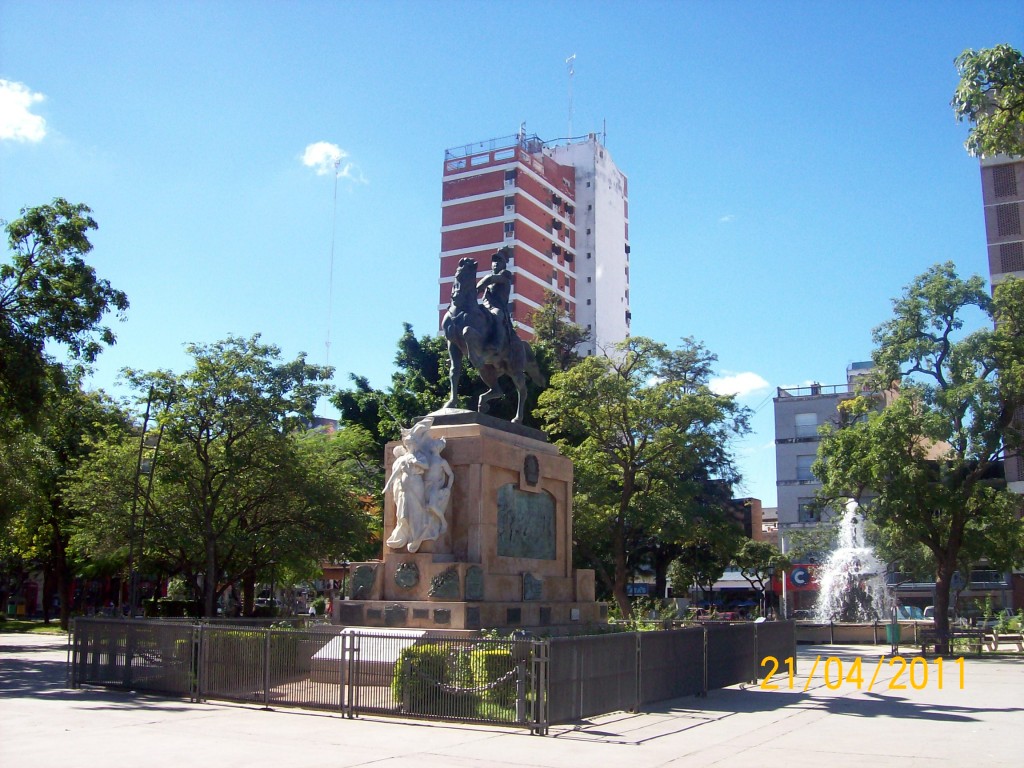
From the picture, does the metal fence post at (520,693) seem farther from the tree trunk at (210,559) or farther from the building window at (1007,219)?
the building window at (1007,219)

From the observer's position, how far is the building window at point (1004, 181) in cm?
5644

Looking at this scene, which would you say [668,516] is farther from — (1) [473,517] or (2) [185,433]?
(1) [473,517]

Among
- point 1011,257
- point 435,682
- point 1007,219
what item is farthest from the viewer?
point 1007,219

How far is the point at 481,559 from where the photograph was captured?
16344 millimetres

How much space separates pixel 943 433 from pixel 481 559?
18755mm

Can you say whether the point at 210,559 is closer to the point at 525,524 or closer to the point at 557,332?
the point at 525,524

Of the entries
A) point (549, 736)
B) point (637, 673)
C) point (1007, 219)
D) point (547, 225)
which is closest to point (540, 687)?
point (549, 736)

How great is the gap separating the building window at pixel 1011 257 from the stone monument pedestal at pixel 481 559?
4620 centimetres

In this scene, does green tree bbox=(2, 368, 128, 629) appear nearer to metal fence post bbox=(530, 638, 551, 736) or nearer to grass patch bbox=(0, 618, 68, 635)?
grass patch bbox=(0, 618, 68, 635)

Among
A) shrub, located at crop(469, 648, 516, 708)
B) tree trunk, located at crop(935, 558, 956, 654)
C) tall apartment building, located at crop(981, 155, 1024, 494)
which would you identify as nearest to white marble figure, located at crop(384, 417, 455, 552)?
shrub, located at crop(469, 648, 516, 708)

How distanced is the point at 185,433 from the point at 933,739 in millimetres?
23965

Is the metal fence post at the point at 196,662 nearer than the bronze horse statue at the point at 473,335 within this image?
Yes

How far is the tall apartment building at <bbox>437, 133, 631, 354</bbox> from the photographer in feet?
278
